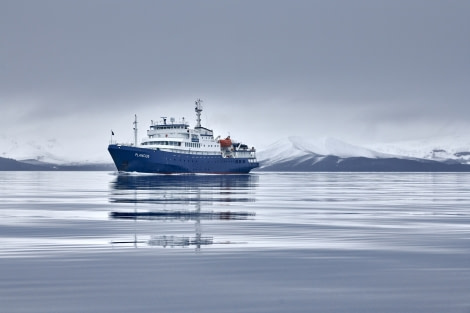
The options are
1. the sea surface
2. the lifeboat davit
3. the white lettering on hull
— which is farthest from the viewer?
the lifeboat davit

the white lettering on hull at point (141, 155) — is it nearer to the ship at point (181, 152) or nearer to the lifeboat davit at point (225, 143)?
the ship at point (181, 152)

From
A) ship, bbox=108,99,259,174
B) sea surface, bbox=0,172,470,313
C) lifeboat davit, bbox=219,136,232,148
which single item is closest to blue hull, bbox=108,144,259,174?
ship, bbox=108,99,259,174

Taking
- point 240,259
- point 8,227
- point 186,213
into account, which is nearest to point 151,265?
point 240,259

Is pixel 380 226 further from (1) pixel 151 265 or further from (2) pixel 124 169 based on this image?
(2) pixel 124 169

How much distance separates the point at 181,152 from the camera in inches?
6752

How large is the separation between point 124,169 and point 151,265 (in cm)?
15222

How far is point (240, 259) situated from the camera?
18.3 metres

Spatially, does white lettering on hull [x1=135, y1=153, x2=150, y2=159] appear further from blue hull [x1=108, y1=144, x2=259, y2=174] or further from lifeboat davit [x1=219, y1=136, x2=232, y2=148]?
lifeboat davit [x1=219, y1=136, x2=232, y2=148]

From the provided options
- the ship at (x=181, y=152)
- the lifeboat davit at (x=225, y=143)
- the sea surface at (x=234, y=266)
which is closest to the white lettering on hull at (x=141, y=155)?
the ship at (x=181, y=152)

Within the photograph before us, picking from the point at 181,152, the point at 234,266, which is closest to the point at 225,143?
the point at 181,152

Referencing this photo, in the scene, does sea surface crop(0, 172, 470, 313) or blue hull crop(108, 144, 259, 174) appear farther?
blue hull crop(108, 144, 259, 174)

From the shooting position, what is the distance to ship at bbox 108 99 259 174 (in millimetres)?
164500

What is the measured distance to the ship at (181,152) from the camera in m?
164

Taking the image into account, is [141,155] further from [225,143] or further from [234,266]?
[234,266]
